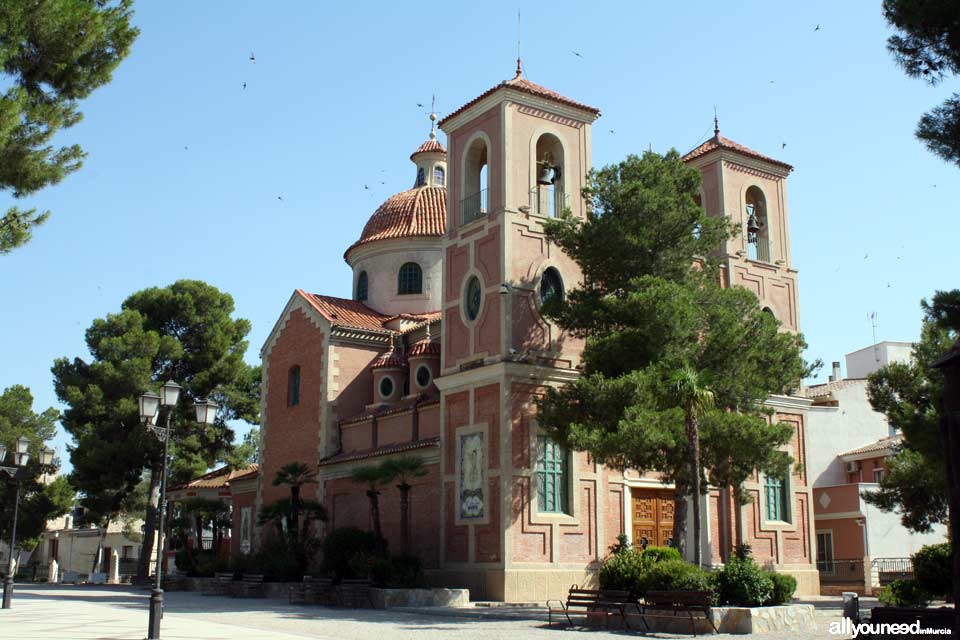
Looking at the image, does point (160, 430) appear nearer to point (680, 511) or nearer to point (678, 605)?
point (678, 605)

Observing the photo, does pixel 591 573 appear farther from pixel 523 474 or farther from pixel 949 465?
pixel 949 465

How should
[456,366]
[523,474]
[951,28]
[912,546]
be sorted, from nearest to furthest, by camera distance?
[951,28] < [523,474] < [456,366] < [912,546]

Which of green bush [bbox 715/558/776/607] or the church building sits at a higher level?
the church building

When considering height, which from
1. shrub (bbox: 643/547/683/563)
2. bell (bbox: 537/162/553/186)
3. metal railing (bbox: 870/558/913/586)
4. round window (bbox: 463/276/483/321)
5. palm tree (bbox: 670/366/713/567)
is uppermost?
bell (bbox: 537/162/553/186)

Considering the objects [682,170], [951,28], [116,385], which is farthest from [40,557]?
[951,28]

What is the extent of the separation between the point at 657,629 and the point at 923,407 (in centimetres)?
1190

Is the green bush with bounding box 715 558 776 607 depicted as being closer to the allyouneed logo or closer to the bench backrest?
the bench backrest

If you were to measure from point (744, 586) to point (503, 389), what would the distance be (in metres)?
9.46

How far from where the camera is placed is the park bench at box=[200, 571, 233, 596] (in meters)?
31.1

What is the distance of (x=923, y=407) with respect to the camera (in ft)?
85.1

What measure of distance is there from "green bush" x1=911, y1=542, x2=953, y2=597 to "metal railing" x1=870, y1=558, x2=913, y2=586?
1571 cm

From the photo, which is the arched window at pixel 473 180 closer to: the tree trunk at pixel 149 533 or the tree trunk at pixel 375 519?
the tree trunk at pixel 375 519

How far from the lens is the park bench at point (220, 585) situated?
31.1 metres

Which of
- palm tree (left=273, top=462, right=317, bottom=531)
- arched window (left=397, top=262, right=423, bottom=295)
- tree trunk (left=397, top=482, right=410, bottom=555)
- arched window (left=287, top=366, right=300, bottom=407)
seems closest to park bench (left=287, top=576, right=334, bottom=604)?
tree trunk (left=397, top=482, right=410, bottom=555)
